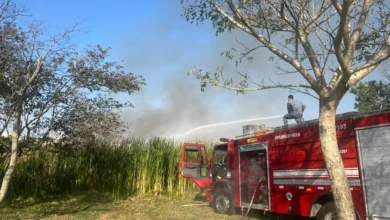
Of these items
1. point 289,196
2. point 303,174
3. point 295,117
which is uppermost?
Result: point 295,117

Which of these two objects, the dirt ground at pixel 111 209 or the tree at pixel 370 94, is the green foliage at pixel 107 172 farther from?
the tree at pixel 370 94

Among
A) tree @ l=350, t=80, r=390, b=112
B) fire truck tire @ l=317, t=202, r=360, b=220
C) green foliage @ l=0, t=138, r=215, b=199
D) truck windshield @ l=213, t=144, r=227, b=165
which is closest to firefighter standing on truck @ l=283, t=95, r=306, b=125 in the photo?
truck windshield @ l=213, t=144, r=227, b=165

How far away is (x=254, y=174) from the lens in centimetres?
989

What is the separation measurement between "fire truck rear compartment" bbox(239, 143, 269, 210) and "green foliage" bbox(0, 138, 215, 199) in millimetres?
Result: 5032

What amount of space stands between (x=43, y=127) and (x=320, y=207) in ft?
23.5

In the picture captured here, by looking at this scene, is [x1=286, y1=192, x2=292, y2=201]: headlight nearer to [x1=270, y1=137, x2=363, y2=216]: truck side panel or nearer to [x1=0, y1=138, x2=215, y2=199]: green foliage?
[x1=270, y1=137, x2=363, y2=216]: truck side panel

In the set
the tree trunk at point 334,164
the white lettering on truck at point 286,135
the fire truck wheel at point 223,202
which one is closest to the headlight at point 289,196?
the white lettering on truck at point 286,135

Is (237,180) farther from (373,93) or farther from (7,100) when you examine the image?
(373,93)

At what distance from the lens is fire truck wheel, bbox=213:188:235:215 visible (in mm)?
10505

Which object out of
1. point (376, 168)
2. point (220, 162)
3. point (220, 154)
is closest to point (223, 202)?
point (220, 162)

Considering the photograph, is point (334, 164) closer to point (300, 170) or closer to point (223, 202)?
point (300, 170)

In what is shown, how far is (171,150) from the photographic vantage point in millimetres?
15938

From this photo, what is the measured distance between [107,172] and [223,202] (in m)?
6.26

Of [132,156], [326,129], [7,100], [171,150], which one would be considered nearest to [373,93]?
[171,150]
